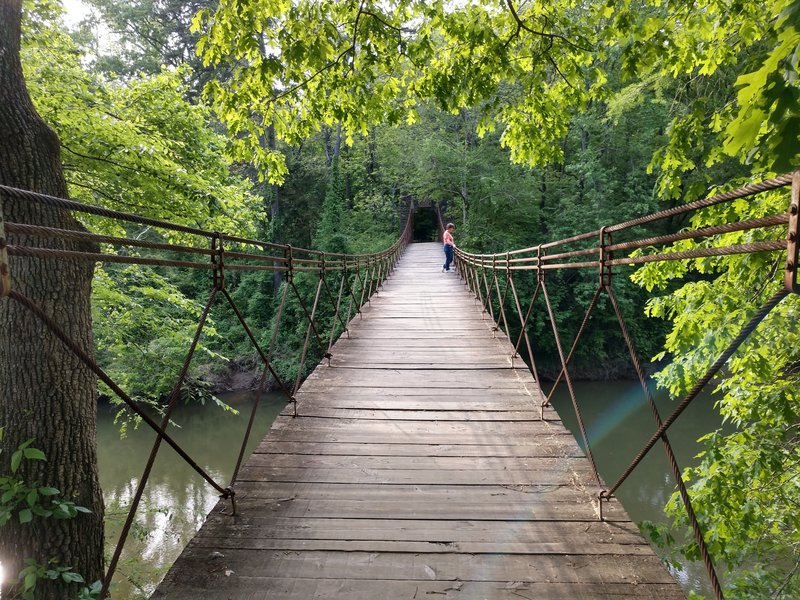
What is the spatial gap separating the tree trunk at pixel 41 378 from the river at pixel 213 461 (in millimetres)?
3965


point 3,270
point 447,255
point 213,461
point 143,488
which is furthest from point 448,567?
point 213,461

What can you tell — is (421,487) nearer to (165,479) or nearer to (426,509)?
(426,509)

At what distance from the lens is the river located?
808 centimetres

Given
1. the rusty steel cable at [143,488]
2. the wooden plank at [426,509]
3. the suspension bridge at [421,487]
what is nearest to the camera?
the rusty steel cable at [143,488]

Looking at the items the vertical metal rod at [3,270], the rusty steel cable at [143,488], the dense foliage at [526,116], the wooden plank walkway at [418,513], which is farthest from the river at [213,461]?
the vertical metal rod at [3,270]

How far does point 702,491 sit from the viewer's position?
3.22 meters

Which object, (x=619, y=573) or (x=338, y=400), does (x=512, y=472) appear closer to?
(x=619, y=573)

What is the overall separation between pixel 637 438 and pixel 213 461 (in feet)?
39.9

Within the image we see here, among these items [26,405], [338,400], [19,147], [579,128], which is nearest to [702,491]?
[338,400]

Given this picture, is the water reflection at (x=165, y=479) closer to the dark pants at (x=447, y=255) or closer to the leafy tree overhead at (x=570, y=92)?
the leafy tree overhead at (x=570, y=92)

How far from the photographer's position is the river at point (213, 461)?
8.08 m

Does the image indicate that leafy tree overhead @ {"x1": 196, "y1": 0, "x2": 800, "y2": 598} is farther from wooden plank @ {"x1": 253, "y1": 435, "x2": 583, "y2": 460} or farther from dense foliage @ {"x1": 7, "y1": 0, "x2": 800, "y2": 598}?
wooden plank @ {"x1": 253, "y1": 435, "x2": 583, "y2": 460}

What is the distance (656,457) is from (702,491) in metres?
10.3

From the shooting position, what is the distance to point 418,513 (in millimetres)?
2012
